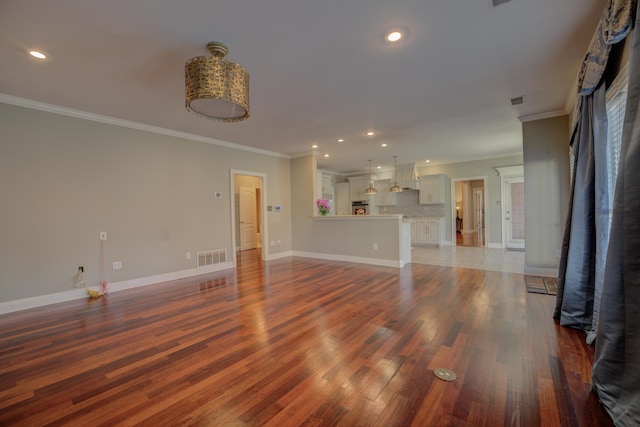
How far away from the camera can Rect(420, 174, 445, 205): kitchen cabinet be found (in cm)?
841

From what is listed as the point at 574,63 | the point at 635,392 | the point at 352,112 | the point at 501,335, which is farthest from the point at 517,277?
the point at 352,112

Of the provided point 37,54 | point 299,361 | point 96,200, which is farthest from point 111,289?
point 299,361

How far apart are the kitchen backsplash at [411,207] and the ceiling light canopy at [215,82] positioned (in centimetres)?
773

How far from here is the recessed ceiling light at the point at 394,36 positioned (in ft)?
7.45

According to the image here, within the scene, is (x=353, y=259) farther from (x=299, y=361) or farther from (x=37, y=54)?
(x=37, y=54)

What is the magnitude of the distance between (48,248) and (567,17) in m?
6.12

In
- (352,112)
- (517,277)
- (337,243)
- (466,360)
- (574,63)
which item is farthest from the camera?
(337,243)

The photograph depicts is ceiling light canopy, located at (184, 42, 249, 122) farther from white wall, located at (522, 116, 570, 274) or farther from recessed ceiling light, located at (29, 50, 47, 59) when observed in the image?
white wall, located at (522, 116, 570, 274)

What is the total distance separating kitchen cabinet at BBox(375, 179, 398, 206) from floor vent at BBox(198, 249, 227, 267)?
5.86 meters

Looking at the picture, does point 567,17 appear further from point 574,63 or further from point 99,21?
point 99,21

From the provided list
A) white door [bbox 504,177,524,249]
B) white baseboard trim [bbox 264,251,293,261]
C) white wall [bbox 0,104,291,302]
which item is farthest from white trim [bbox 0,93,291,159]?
white door [bbox 504,177,524,249]

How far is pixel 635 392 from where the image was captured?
4.50 ft

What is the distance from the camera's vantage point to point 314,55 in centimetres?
260

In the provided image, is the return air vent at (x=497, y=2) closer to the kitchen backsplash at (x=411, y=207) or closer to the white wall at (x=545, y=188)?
the white wall at (x=545, y=188)
